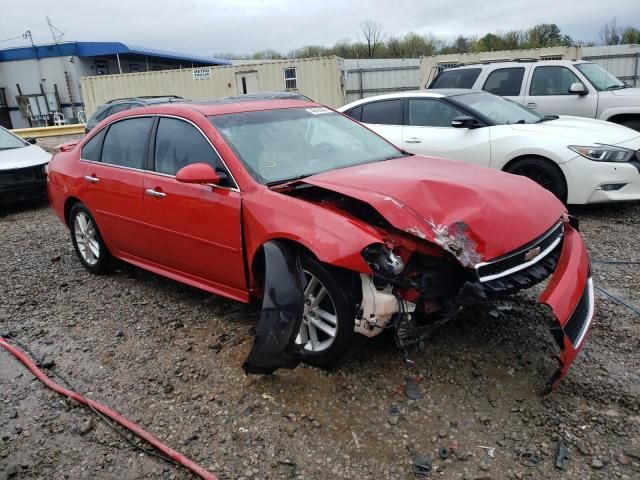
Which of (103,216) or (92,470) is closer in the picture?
(92,470)

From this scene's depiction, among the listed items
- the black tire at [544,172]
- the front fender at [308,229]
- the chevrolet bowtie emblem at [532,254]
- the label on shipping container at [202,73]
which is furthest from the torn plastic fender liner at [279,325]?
the label on shipping container at [202,73]

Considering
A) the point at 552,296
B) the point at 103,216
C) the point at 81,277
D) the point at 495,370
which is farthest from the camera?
the point at 81,277

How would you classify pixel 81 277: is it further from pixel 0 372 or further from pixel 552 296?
pixel 552 296

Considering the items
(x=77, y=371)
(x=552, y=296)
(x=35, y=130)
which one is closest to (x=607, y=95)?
(x=552, y=296)

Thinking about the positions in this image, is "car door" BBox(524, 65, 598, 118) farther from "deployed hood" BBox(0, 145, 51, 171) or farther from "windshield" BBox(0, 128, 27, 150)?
"windshield" BBox(0, 128, 27, 150)

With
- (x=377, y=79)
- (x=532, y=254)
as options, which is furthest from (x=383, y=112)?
(x=377, y=79)

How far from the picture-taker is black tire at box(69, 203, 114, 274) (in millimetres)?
5109

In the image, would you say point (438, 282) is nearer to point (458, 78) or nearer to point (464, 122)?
point (464, 122)

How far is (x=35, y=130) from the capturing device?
65.7 feet

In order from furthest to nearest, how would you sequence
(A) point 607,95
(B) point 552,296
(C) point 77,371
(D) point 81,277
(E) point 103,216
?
(A) point 607,95, (D) point 81,277, (E) point 103,216, (C) point 77,371, (B) point 552,296

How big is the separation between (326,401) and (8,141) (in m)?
8.79

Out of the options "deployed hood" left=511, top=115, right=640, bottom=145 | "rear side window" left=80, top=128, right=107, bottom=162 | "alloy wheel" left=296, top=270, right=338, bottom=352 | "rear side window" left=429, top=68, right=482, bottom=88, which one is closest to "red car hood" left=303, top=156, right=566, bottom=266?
"alloy wheel" left=296, top=270, right=338, bottom=352

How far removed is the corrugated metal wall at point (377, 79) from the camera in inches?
736

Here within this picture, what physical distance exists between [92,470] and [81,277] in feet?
10.0
